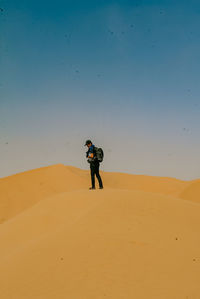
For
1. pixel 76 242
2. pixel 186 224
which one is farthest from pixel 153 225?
pixel 76 242

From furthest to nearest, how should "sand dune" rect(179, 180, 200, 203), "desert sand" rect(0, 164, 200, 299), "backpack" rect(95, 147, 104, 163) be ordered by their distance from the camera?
"sand dune" rect(179, 180, 200, 203)
"backpack" rect(95, 147, 104, 163)
"desert sand" rect(0, 164, 200, 299)

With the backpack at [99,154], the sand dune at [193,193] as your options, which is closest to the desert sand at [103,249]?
the backpack at [99,154]

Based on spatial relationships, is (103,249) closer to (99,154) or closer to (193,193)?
(99,154)

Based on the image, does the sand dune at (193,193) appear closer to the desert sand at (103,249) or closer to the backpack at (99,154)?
the desert sand at (103,249)

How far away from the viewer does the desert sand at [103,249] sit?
→ 12.5ft

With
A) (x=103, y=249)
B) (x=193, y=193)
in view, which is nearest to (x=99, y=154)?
(x=103, y=249)

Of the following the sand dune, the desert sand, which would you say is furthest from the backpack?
the sand dune

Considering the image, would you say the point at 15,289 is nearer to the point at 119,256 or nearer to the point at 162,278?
the point at 119,256

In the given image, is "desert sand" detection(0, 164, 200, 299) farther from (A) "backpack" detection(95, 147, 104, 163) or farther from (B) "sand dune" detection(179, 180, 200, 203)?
(B) "sand dune" detection(179, 180, 200, 203)

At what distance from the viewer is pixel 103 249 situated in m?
4.81

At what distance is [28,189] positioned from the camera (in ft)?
70.0

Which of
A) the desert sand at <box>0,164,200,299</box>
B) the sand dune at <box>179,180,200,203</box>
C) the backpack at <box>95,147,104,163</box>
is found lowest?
A: the sand dune at <box>179,180,200,203</box>

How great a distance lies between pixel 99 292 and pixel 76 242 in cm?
162

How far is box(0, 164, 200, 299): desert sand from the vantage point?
3.80 meters
